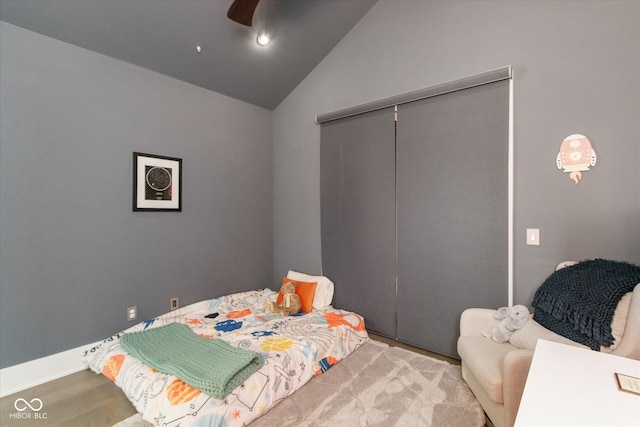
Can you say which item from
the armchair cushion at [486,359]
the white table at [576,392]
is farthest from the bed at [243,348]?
the white table at [576,392]

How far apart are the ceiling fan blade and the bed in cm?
225

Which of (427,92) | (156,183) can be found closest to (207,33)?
(156,183)

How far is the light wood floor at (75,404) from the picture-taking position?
5.67 ft

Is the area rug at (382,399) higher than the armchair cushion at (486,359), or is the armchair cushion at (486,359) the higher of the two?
the armchair cushion at (486,359)

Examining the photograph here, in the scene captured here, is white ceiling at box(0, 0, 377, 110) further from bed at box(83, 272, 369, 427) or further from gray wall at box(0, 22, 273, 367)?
bed at box(83, 272, 369, 427)

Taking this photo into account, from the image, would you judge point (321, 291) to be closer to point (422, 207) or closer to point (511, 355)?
point (422, 207)

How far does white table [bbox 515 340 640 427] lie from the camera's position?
70 centimetres

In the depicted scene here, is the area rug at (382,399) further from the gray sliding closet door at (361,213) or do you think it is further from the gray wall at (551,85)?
the gray wall at (551,85)

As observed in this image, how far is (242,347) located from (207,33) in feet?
8.79

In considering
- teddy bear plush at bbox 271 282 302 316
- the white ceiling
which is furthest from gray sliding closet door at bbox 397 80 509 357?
the white ceiling

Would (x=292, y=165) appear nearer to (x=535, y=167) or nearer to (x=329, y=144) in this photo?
(x=329, y=144)

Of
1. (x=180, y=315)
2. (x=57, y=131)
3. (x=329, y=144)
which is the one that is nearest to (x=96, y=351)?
(x=180, y=315)

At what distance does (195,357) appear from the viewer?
1.88 meters

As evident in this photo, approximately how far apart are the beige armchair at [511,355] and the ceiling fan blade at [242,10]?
2.46m
